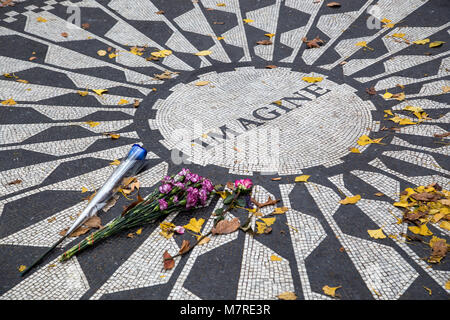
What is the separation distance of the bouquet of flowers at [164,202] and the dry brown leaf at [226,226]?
0.98 feet

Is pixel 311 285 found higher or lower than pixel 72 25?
lower

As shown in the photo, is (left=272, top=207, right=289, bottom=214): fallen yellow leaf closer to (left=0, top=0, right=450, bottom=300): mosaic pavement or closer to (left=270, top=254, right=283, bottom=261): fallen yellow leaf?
(left=0, top=0, right=450, bottom=300): mosaic pavement

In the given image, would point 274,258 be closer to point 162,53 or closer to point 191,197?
point 191,197

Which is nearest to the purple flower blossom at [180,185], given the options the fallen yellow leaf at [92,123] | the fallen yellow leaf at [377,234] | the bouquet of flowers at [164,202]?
the bouquet of flowers at [164,202]

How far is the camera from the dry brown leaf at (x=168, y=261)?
3.60 m

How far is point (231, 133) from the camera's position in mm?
5211

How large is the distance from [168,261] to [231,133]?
2.03 m

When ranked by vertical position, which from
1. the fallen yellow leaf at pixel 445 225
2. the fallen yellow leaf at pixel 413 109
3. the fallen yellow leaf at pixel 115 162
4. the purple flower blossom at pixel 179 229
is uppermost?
the fallen yellow leaf at pixel 413 109

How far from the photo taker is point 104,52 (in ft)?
22.5

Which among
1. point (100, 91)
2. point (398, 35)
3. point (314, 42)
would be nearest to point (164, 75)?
point (100, 91)

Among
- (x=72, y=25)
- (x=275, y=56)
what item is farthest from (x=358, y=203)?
(x=72, y=25)

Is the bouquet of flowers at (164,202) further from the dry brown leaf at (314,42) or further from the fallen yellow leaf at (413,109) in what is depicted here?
the dry brown leaf at (314,42)

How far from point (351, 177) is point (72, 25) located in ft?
18.5

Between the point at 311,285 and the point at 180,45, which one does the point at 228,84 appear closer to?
the point at 180,45
